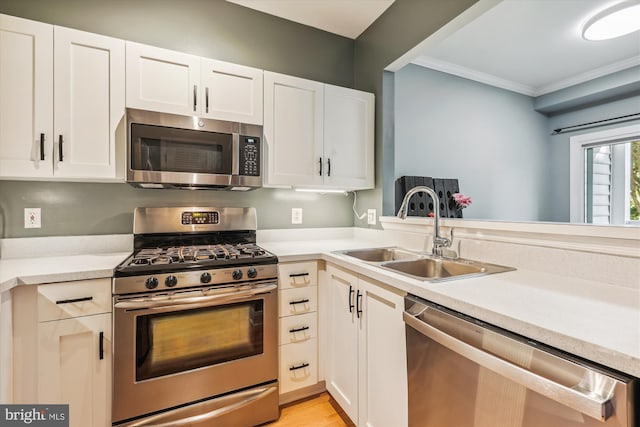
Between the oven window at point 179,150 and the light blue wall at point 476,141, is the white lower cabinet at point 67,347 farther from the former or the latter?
the light blue wall at point 476,141

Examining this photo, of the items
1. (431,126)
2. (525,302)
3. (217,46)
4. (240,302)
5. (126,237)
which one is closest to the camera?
(525,302)

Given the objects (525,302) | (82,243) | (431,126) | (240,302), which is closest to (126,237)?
(82,243)

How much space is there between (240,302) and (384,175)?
138cm

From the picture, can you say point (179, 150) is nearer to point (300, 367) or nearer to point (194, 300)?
point (194, 300)

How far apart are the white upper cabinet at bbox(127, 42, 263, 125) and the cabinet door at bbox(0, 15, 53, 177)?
1.19 ft

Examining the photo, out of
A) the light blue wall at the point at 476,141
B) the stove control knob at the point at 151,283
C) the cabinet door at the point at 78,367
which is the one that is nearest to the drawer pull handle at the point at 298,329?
the stove control knob at the point at 151,283

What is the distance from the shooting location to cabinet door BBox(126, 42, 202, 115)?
165 centimetres

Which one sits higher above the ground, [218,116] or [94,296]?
[218,116]

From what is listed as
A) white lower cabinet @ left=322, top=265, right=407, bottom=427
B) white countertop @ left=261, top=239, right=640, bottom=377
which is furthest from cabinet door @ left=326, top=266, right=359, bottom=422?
white countertop @ left=261, top=239, right=640, bottom=377

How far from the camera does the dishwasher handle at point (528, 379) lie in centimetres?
61

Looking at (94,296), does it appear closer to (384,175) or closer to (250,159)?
(250,159)

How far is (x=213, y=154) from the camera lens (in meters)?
1.78

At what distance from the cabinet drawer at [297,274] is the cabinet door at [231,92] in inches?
38.1

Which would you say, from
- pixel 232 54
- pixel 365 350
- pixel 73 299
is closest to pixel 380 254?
pixel 365 350
